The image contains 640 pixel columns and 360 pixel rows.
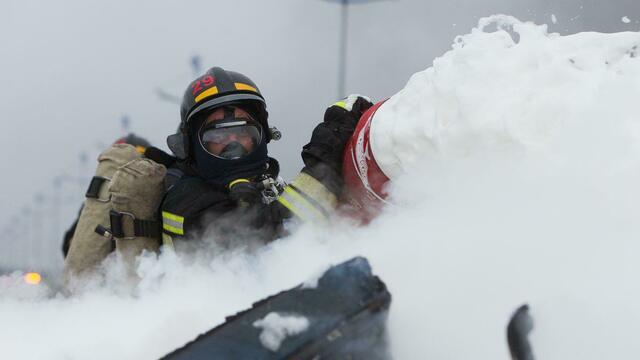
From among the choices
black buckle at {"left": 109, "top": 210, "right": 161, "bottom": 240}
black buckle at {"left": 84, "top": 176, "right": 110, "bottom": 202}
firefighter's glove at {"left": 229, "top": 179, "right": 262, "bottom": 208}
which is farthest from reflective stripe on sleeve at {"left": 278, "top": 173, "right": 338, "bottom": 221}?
black buckle at {"left": 84, "top": 176, "right": 110, "bottom": 202}

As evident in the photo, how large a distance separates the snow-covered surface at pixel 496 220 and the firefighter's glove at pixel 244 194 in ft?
1.72

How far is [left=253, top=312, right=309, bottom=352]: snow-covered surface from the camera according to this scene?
1122mm

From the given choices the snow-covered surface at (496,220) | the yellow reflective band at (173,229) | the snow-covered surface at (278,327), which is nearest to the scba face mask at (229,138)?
the yellow reflective band at (173,229)

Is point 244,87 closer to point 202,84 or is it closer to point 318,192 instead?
point 202,84

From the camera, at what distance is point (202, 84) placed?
8.29 feet

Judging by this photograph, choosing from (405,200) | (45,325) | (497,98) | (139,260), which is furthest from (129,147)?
(497,98)

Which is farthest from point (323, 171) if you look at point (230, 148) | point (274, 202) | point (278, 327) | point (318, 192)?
point (278, 327)

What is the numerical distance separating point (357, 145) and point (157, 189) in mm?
919

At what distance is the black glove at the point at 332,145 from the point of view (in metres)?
1.98

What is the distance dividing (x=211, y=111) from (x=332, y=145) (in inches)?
26.6

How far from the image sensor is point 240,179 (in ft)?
7.54

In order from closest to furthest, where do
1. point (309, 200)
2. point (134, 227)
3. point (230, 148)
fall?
point (309, 200) → point (134, 227) → point (230, 148)

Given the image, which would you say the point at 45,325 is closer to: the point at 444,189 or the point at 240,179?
the point at 240,179

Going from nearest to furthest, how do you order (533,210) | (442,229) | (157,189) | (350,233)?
(533,210) → (442,229) → (350,233) → (157,189)
